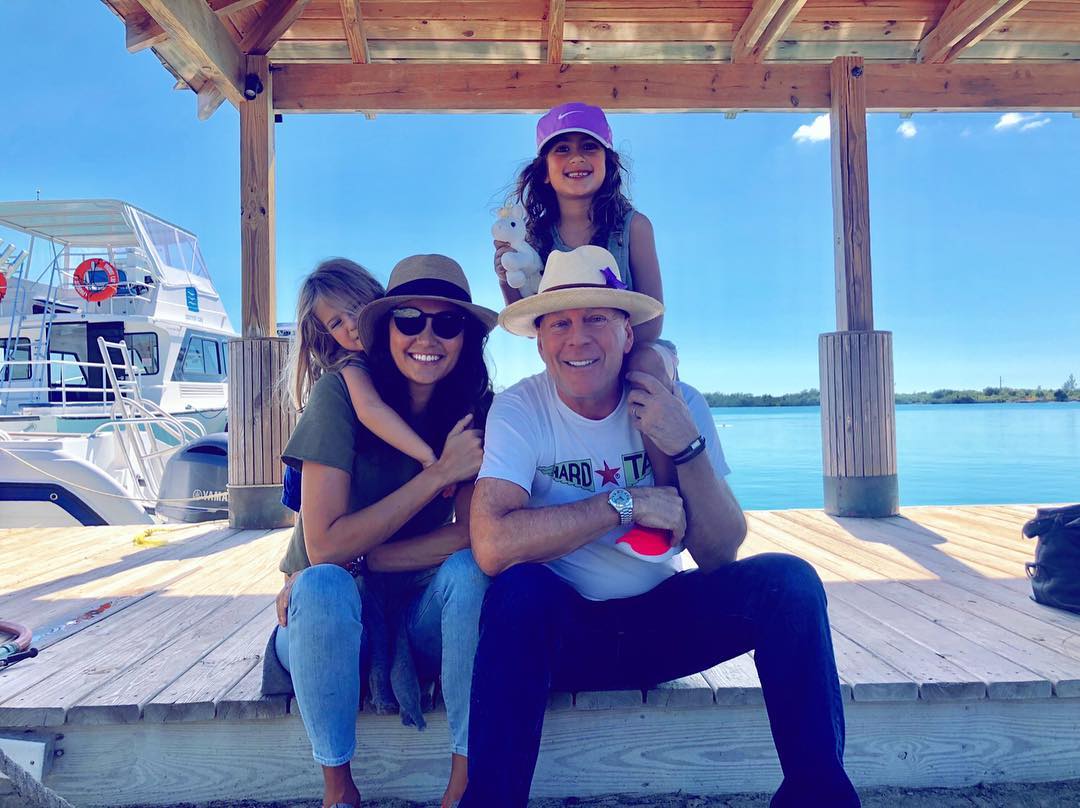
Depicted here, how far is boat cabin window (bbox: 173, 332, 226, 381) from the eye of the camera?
11875 mm

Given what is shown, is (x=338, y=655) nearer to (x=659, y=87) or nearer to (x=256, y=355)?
(x=256, y=355)

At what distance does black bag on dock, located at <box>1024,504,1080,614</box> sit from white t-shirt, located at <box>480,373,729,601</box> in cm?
159

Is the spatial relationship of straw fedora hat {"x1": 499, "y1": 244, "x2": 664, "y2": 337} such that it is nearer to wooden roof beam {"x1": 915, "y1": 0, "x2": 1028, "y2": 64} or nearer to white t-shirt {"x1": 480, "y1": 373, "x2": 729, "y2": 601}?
white t-shirt {"x1": 480, "y1": 373, "x2": 729, "y2": 601}

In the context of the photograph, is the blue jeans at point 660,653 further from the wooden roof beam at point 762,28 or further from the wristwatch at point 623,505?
the wooden roof beam at point 762,28

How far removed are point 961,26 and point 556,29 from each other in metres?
2.78

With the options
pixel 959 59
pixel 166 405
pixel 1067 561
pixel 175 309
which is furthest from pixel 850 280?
pixel 175 309

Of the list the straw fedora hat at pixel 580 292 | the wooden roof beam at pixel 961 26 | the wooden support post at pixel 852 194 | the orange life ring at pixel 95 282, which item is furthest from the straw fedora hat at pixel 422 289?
the orange life ring at pixel 95 282

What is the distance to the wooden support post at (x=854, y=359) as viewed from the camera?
4.96 m

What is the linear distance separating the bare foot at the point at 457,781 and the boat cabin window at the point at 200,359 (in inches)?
450

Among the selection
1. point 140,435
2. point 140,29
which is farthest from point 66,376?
point 140,29

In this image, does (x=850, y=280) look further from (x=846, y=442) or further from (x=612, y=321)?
(x=612, y=321)

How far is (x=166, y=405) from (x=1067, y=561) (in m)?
11.4

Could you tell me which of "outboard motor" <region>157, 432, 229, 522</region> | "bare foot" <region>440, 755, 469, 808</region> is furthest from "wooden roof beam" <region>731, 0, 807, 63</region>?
"outboard motor" <region>157, 432, 229, 522</region>

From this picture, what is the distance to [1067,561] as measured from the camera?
2742mm
